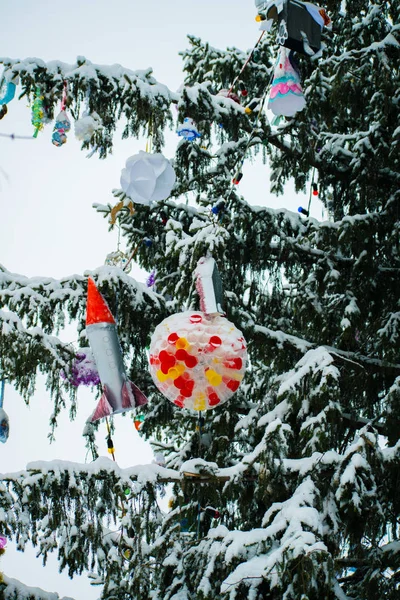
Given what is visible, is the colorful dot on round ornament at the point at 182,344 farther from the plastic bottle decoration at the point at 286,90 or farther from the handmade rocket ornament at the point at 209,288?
the plastic bottle decoration at the point at 286,90

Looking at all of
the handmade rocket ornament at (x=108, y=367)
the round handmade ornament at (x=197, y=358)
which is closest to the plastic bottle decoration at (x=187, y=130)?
the handmade rocket ornament at (x=108, y=367)

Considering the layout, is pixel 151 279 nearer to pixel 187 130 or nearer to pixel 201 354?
pixel 187 130

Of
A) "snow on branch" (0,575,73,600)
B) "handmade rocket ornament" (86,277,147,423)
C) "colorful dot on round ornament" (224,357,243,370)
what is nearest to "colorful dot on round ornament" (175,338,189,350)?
"colorful dot on round ornament" (224,357,243,370)

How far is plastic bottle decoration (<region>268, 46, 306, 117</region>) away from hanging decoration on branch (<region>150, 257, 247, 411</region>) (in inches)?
50.3

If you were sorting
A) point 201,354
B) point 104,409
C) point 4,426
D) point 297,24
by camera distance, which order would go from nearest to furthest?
point 201,354 < point 104,409 < point 297,24 < point 4,426

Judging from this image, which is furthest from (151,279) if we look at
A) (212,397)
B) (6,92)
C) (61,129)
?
(212,397)

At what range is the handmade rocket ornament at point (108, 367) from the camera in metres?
3.94

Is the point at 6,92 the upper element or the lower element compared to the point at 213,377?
upper

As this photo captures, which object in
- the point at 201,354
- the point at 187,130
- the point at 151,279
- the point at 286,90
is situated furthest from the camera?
the point at 151,279

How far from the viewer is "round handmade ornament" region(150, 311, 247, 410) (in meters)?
3.53

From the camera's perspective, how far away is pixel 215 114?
196 inches

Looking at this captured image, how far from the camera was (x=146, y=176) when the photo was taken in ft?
13.1

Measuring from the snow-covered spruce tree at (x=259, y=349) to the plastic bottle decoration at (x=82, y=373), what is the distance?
10cm

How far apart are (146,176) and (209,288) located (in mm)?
807
